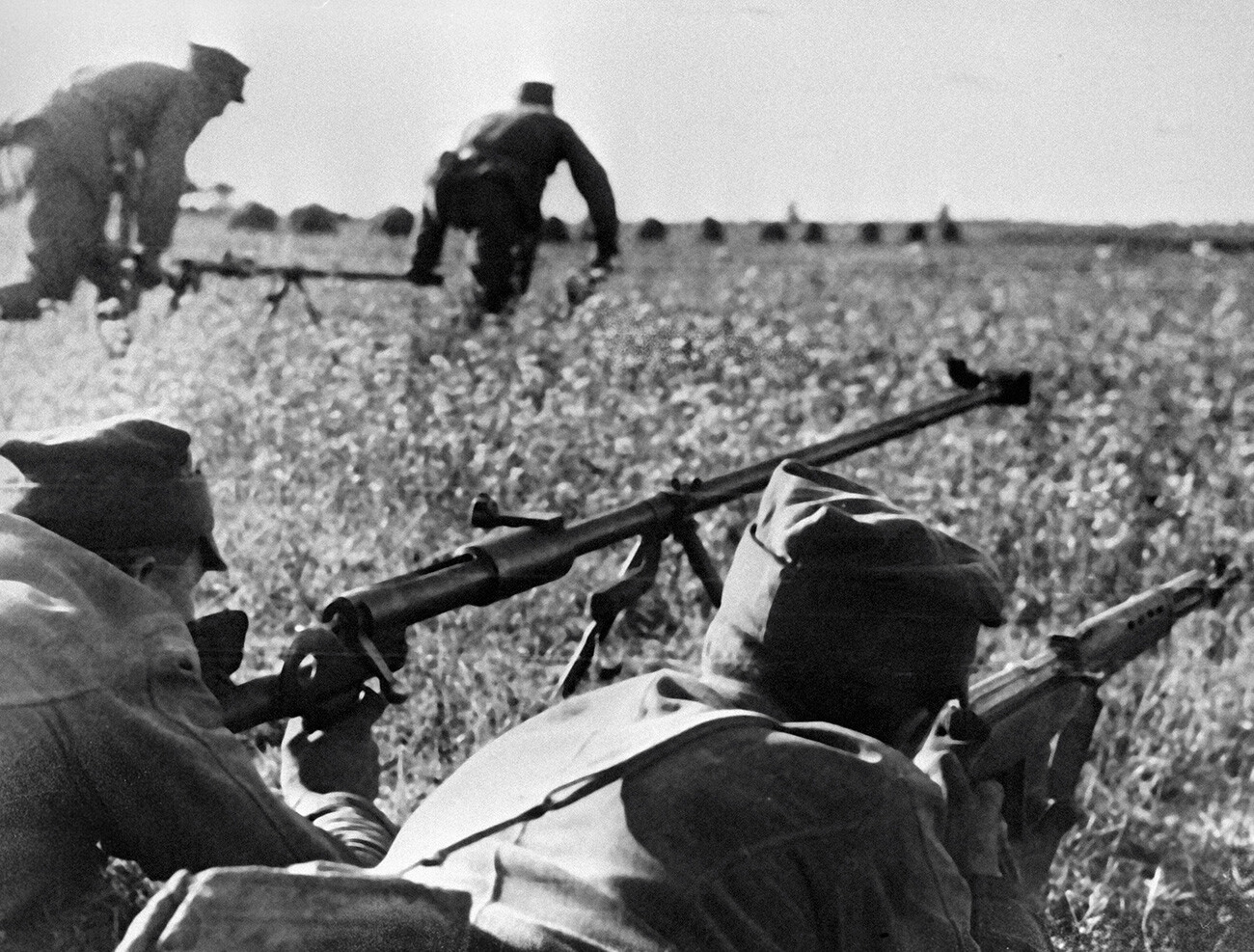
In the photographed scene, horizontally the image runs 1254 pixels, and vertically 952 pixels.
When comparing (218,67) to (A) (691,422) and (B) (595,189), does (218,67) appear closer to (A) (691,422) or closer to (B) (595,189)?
(B) (595,189)

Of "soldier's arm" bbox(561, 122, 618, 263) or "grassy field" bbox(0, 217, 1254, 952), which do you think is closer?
"grassy field" bbox(0, 217, 1254, 952)

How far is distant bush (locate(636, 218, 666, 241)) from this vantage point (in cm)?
537

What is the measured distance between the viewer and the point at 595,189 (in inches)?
211

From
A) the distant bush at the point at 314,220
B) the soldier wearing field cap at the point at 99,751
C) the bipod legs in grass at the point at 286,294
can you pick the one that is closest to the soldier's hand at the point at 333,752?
the soldier wearing field cap at the point at 99,751

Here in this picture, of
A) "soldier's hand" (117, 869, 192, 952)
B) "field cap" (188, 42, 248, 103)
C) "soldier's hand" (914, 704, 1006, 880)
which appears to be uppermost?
"field cap" (188, 42, 248, 103)

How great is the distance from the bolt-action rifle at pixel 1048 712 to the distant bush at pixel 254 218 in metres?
2.79

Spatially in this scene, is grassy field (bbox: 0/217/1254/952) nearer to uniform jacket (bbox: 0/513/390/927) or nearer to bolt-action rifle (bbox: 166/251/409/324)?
bolt-action rifle (bbox: 166/251/409/324)

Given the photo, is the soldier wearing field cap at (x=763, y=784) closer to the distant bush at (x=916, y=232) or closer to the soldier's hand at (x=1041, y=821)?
the soldier's hand at (x=1041, y=821)

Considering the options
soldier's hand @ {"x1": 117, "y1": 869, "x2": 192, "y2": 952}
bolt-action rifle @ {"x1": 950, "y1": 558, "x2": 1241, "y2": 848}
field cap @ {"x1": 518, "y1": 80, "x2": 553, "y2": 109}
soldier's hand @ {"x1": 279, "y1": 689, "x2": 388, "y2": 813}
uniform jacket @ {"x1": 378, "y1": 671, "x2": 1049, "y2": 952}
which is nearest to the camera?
soldier's hand @ {"x1": 117, "y1": 869, "x2": 192, "y2": 952}

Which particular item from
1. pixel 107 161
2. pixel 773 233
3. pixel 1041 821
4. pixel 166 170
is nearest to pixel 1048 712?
pixel 1041 821

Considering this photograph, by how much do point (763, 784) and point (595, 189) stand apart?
346cm

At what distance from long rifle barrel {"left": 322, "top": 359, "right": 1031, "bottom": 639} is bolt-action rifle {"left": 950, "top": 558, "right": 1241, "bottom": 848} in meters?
0.82

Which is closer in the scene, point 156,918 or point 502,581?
point 156,918

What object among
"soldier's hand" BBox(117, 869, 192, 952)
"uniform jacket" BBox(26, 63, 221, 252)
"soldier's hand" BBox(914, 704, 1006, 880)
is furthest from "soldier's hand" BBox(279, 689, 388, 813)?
"uniform jacket" BBox(26, 63, 221, 252)
